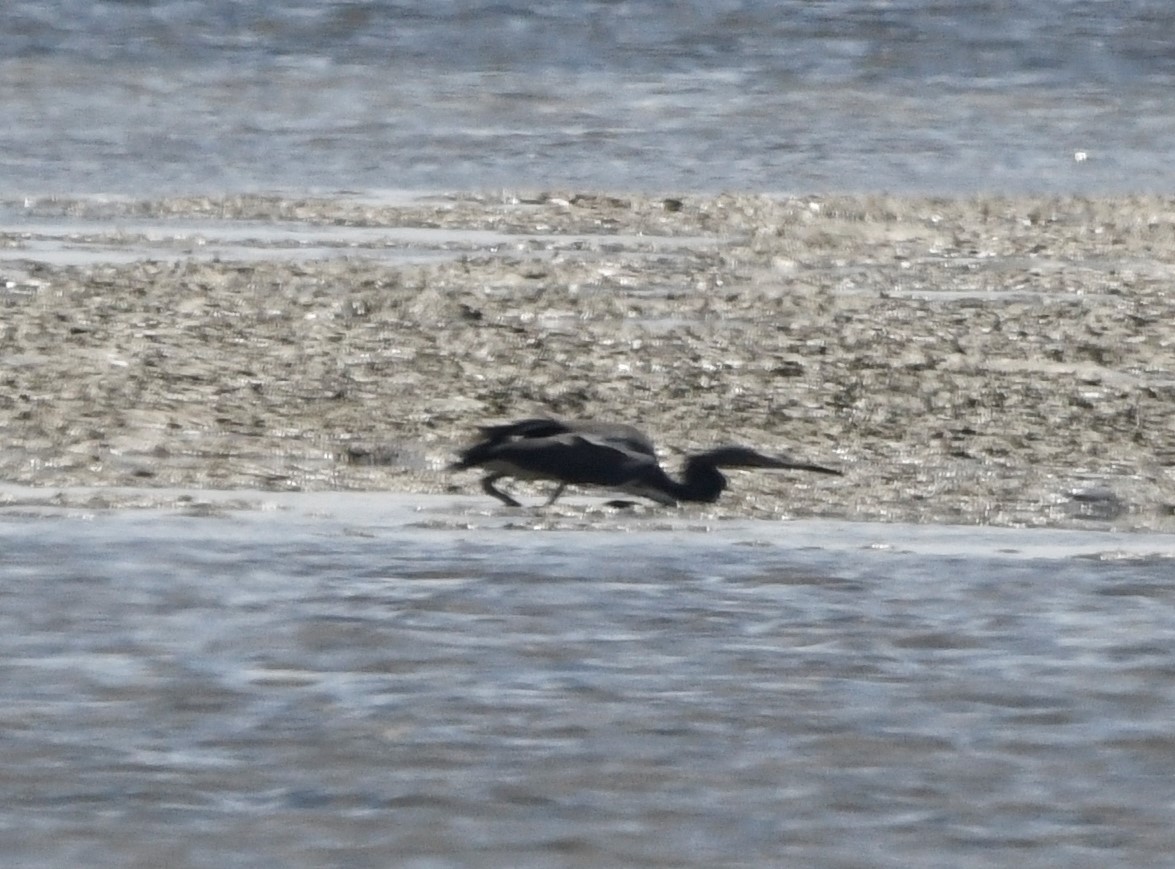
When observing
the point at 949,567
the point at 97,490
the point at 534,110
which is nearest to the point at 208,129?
the point at 534,110

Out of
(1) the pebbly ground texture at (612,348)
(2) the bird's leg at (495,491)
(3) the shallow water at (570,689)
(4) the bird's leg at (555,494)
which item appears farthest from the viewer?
(1) the pebbly ground texture at (612,348)

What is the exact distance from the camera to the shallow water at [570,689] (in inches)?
210

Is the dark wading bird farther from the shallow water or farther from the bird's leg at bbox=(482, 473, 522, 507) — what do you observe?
the shallow water

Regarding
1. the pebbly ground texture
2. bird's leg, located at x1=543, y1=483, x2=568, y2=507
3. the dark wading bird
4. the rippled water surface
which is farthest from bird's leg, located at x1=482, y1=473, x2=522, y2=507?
the rippled water surface

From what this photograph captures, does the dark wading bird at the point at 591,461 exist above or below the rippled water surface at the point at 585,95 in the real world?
above

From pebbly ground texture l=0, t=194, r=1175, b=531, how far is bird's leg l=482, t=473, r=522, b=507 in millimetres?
234

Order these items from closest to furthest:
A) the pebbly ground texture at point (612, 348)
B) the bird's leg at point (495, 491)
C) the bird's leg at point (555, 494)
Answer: the bird's leg at point (495, 491) → the bird's leg at point (555, 494) → the pebbly ground texture at point (612, 348)

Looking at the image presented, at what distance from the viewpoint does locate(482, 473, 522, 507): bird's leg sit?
8620 mm

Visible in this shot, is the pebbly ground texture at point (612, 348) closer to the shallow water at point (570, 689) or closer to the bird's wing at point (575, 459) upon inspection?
the bird's wing at point (575, 459)

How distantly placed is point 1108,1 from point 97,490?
73.8ft

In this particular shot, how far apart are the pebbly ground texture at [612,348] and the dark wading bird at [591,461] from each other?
13 centimetres

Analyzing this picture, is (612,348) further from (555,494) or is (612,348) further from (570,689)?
(570,689)

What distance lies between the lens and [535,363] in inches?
431

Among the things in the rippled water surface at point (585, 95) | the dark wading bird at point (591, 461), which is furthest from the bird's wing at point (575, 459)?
the rippled water surface at point (585, 95)
